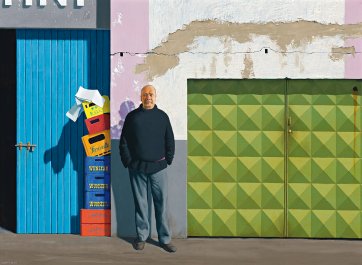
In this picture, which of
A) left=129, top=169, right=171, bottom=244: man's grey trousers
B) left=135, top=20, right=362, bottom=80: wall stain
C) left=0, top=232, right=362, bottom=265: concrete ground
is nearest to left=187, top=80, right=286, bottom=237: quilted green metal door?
left=0, top=232, right=362, bottom=265: concrete ground

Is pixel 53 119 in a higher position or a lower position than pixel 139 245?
higher

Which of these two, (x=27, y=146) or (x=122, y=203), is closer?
(x=122, y=203)

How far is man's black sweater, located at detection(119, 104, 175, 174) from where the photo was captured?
11.8m

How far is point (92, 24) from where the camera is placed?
12.7 metres

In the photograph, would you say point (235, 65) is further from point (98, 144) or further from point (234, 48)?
point (98, 144)

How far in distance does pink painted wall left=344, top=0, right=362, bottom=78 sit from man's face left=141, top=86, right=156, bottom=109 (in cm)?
273

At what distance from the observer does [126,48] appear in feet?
41.0

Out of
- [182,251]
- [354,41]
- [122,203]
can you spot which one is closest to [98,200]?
[122,203]

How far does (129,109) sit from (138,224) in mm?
1622

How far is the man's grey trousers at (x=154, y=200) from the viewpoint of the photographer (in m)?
12.0

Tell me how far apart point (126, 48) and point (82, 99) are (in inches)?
38.0

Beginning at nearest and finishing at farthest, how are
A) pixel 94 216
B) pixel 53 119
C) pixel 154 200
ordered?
pixel 154 200 < pixel 94 216 < pixel 53 119

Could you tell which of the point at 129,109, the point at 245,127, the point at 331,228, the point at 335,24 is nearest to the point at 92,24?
the point at 129,109

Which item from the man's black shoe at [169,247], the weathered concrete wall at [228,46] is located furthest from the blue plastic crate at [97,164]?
the man's black shoe at [169,247]
